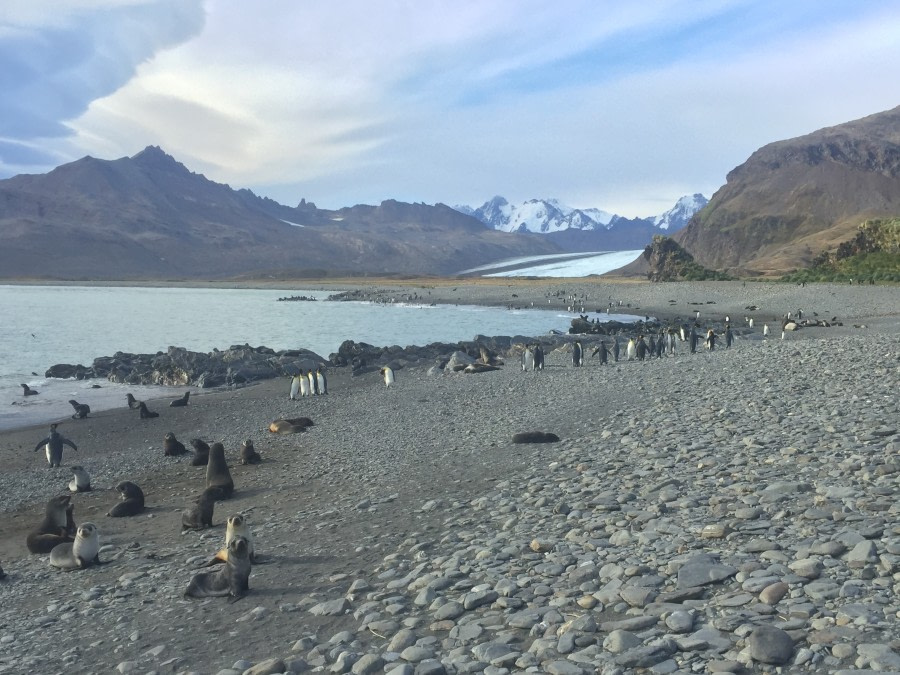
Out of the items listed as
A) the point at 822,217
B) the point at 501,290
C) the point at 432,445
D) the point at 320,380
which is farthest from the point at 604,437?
the point at 822,217

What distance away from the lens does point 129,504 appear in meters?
10.0

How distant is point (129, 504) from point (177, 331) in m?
42.0

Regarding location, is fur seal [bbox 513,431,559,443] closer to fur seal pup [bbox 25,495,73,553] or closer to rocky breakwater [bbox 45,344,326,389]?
fur seal pup [bbox 25,495,73,553]

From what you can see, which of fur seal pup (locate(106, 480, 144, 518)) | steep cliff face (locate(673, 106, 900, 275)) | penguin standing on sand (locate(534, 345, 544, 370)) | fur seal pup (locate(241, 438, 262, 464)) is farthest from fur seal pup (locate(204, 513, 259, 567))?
steep cliff face (locate(673, 106, 900, 275))

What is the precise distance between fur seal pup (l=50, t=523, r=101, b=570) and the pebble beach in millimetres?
207

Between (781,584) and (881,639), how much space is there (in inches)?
28.3

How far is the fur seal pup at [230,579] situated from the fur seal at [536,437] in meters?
5.31

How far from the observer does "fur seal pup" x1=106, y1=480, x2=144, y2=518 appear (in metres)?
10.0

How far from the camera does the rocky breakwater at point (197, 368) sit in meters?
25.9

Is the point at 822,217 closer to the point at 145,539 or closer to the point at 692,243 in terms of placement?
the point at 692,243

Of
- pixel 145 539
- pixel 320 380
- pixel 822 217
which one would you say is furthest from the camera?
pixel 822 217

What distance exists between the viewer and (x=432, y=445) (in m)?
11.8

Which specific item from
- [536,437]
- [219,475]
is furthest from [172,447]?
[536,437]

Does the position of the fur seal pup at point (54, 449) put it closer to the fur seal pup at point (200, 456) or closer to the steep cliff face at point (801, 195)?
the fur seal pup at point (200, 456)
